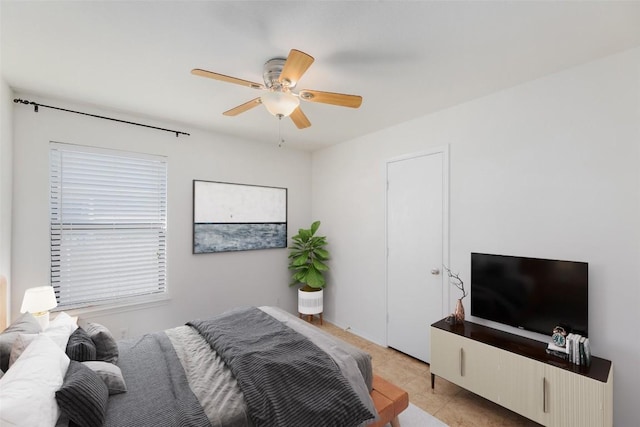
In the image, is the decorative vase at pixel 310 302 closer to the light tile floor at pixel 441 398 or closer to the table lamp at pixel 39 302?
the light tile floor at pixel 441 398

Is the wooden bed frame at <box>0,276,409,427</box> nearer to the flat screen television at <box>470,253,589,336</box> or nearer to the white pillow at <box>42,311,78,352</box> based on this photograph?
the white pillow at <box>42,311,78,352</box>

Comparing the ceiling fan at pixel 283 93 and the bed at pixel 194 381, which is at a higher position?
the ceiling fan at pixel 283 93

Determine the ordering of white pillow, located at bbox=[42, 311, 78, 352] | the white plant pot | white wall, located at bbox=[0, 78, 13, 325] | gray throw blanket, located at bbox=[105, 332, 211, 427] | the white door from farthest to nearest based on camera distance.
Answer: the white plant pot < the white door < white wall, located at bbox=[0, 78, 13, 325] < white pillow, located at bbox=[42, 311, 78, 352] < gray throw blanket, located at bbox=[105, 332, 211, 427]

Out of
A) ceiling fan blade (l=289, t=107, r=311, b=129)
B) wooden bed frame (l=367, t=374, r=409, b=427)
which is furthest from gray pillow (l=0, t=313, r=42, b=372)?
ceiling fan blade (l=289, t=107, r=311, b=129)

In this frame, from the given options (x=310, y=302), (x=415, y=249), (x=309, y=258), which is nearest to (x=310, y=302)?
(x=310, y=302)

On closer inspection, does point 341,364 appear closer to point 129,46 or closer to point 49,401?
point 49,401

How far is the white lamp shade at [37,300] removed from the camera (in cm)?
220

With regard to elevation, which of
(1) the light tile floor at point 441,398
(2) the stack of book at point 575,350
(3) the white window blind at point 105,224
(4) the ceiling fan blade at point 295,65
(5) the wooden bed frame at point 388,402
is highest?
(4) the ceiling fan blade at point 295,65

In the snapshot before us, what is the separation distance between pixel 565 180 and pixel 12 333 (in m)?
3.70

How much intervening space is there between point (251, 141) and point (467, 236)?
2922mm

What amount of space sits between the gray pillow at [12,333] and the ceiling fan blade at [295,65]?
203cm

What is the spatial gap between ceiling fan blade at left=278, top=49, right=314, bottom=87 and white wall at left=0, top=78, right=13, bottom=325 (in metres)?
2.32

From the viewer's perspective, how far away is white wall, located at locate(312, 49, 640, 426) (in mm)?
1884

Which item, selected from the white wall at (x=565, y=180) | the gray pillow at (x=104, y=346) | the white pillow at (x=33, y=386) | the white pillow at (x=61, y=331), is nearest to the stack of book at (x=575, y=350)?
the white wall at (x=565, y=180)
